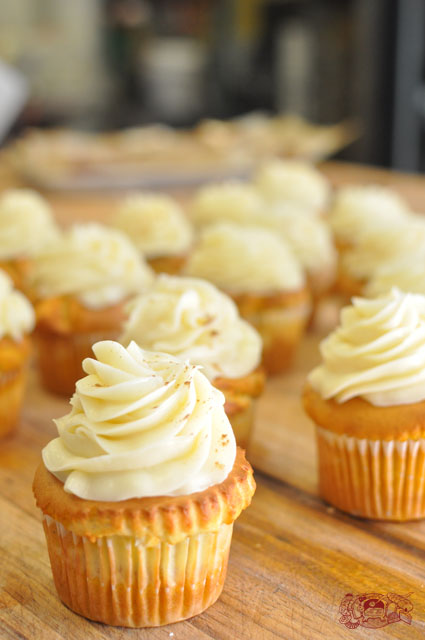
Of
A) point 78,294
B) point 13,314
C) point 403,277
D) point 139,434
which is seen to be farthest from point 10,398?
point 403,277

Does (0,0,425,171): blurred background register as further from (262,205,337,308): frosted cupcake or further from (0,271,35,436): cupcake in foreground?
(0,271,35,436): cupcake in foreground

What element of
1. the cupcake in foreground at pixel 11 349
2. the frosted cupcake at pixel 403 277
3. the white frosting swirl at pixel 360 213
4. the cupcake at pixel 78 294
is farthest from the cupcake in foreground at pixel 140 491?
the white frosting swirl at pixel 360 213

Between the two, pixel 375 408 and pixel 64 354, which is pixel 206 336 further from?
pixel 64 354

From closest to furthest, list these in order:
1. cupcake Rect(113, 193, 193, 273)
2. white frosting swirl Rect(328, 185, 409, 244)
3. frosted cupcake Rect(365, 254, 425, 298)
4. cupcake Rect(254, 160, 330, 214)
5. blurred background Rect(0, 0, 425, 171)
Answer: frosted cupcake Rect(365, 254, 425, 298)
cupcake Rect(113, 193, 193, 273)
white frosting swirl Rect(328, 185, 409, 244)
cupcake Rect(254, 160, 330, 214)
blurred background Rect(0, 0, 425, 171)

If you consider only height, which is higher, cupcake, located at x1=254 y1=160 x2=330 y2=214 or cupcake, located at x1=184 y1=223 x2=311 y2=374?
cupcake, located at x1=184 y1=223 x2=311 y2=374

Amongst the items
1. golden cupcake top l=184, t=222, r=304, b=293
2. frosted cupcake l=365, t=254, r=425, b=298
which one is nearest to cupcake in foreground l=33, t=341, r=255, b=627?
frosted cupcake l=365, t=254, r=425, b=298

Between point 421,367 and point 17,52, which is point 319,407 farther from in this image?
point 17,52

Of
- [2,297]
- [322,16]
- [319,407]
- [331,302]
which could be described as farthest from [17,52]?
[319,407]

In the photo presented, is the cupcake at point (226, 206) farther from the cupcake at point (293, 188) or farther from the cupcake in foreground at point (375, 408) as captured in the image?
the cupcake in foreground at point (375, 408)
